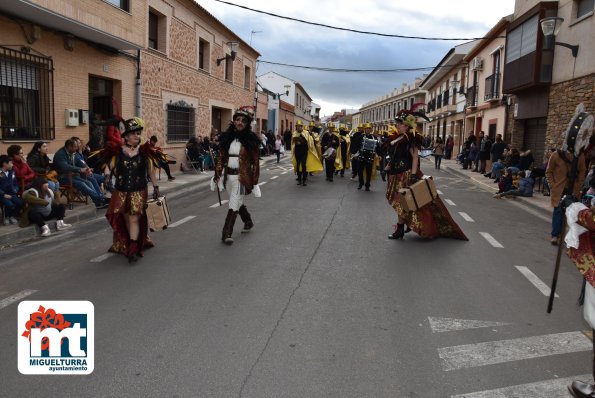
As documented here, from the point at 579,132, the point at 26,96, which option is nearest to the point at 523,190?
the point at 579,132

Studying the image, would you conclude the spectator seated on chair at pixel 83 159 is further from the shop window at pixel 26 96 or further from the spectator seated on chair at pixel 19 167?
the spectator seated on chair at pixel 19 167

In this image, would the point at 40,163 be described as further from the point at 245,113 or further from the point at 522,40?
the point at 522,40

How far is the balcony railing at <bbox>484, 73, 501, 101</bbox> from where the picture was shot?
23.7 metres

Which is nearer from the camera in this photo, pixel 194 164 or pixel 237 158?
pixel 237 158

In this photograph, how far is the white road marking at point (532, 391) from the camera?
316cm

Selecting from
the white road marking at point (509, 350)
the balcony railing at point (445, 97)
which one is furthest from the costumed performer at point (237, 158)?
the balcony railing at point (445, 97)

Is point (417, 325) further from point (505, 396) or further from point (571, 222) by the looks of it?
point (571, 222)

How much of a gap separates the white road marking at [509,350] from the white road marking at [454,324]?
0.31m

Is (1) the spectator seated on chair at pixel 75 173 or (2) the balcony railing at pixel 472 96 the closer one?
(1) the spectator seated on chair at pixel 75 173

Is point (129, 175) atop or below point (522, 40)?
below

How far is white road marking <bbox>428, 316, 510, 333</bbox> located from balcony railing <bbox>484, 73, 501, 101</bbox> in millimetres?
21548

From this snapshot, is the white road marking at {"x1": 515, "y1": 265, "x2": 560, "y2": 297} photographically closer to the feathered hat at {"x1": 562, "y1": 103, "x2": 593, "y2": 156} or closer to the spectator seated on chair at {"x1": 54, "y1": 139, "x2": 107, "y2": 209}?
the feathered hat at {"x1": 562, "y1": 103, "x2": 593, "y2": 156}

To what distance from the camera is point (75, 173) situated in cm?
977

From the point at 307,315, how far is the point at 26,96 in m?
9.06
